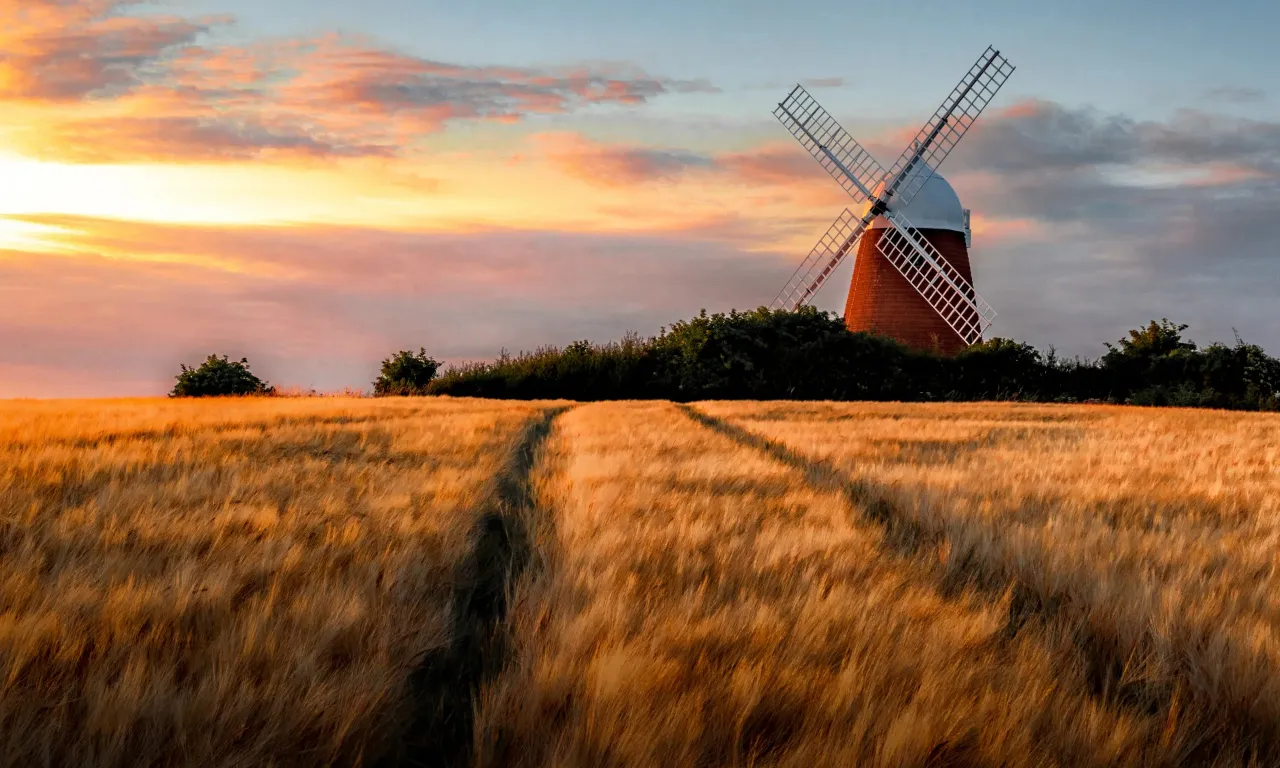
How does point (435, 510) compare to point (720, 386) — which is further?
point (720, 386)

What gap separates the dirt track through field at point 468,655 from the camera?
6.94 ft

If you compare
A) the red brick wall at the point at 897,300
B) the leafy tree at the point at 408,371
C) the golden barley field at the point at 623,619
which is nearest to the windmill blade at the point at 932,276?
the red brick wall at the point at 897,300

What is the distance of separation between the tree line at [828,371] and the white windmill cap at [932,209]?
6.44 m

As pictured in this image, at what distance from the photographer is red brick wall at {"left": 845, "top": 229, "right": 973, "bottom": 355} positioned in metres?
30.2

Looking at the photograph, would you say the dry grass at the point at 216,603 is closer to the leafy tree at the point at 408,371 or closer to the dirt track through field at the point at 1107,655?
the dirt track through field at the point at 1107,655

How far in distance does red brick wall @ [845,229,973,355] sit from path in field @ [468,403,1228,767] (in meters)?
27.0

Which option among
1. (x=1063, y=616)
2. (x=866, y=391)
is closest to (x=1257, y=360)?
(x=866, y=391)

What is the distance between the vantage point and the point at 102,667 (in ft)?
7.02

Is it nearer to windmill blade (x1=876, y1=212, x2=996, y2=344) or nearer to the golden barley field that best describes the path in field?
the golden barley field

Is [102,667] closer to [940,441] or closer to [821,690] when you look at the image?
[821,690]

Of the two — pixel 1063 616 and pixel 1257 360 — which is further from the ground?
pixel 1257 360

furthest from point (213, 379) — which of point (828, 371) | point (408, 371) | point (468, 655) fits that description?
point (468, 655)

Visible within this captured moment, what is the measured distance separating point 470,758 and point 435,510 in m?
2.81

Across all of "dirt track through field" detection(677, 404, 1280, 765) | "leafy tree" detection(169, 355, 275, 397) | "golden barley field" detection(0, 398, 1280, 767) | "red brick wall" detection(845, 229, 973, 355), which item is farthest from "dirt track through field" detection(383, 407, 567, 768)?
"red brick wall" detection(845, 229, 973, 355)
